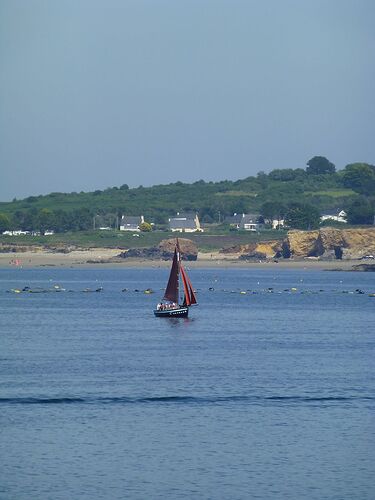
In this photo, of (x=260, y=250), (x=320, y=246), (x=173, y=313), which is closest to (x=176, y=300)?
(x=173, y=313)

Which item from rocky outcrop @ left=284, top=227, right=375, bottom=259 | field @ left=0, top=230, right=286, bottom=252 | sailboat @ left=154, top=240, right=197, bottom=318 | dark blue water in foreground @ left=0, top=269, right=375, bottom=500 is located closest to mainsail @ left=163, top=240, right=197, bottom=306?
sailboat @ left=154, top=240, right=197, bottom=318

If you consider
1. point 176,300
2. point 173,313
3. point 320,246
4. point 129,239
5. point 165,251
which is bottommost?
point 173,313

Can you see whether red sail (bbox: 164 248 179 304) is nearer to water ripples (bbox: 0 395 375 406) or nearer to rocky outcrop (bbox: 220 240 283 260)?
water ripples (bbox: 0 395 375 406)

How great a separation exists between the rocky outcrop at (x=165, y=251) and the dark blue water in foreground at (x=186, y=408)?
92.9 m

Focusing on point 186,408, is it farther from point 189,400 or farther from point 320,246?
point 320,246

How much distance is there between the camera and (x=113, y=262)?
572 ft

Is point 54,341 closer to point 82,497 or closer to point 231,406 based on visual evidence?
point 231,406

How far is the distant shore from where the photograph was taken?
6826 inches

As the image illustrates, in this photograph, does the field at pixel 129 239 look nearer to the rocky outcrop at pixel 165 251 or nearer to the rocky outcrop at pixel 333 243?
the rocky outcrop at pixel 165 251

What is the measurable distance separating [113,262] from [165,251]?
32.4 feet

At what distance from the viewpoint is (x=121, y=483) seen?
105ft

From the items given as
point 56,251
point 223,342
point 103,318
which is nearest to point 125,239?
point 56,251

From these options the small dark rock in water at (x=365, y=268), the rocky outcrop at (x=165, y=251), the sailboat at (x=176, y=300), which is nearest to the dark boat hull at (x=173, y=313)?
the sailboat at (x=176, y=300)

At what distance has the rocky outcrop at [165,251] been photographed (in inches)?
6949
